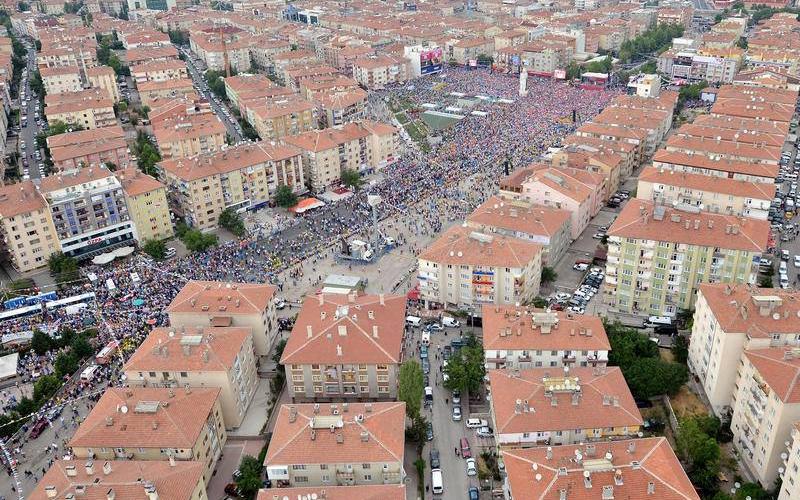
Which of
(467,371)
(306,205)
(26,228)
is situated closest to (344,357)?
(467,371)

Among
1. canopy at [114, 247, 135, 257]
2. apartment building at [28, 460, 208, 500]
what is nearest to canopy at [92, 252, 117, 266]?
canopy at [114, 247, 135, 257]

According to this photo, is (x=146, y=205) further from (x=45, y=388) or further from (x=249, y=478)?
(x=249, y=478)

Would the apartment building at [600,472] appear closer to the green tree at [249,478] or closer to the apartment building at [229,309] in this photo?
the green tree at [249,478]

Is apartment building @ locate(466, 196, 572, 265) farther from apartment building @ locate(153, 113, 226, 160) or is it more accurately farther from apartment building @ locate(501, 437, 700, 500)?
apartment building @ locate(153, 113, 226, 160)

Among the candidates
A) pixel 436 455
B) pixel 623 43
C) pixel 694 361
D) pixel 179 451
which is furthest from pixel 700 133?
pixel 623 43

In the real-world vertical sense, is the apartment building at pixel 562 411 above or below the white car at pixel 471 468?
above

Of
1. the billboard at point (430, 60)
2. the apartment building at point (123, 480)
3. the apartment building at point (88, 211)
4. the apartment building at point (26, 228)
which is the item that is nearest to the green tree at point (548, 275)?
the apartment building at point (123, 480)

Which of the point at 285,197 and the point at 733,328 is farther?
the point at 285,197
